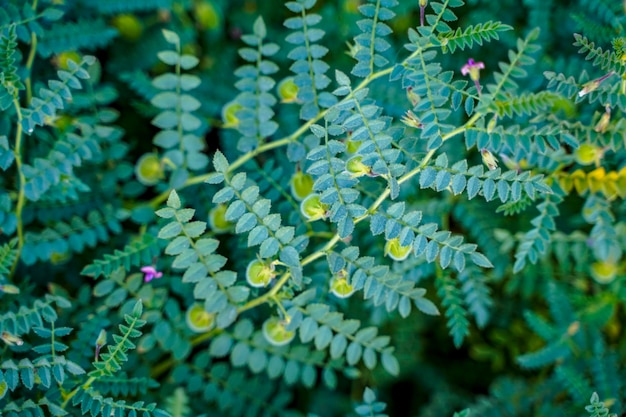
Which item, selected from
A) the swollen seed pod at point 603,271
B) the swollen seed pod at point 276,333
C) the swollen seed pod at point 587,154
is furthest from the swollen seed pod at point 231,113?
the swollen seed pod at point 603,271

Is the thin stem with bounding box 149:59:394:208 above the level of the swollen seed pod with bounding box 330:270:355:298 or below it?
above

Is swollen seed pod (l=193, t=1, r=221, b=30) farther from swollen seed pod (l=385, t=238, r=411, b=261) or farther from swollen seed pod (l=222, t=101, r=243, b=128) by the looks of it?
swollen seed pod (l=385, t=238, r=411, b=261)

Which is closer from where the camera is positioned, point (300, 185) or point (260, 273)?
point (260, 273)

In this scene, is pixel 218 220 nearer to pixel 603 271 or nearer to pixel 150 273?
pixel 150 273

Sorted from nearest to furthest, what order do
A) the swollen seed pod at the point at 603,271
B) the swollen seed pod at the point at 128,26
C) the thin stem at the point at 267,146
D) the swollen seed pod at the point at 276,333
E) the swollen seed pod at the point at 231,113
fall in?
the thin stem at the point at 267,146 < the swollen seed pod at the point at 276,333 < the swollen seed pod at the point at 231,113 < the swollen seed pod at the point at 603,271 < the swollen seed pod at the point at 128,26

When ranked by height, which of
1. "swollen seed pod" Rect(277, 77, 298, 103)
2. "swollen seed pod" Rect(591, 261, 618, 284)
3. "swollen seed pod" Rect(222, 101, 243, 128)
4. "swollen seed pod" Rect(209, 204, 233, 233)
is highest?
"swollen seed pod" Rect(277, 77, 298, 103)

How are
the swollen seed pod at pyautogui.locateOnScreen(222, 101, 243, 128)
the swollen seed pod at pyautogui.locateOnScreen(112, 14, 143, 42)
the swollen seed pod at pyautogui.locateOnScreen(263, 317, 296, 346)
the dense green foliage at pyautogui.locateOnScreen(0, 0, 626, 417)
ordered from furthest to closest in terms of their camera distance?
1. the swollen seed pod at pyautogui.locateOnScreen(112, 14, 143, 42)
2. the swollen seed pod at pyautogui.locateOnScreen(222, 101, 243, 128)
3. the swollen seed pod at pyautogui.locateOnScreen(263, 317, 296, 346)
4. the dense green foliage at pyautogui.locateOnScreen(0, 0, 626, 417)

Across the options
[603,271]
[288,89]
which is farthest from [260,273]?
[603,271]

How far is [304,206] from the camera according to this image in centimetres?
144

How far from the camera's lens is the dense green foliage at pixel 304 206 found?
1.36 metres

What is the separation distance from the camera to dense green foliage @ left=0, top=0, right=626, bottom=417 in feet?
4.45

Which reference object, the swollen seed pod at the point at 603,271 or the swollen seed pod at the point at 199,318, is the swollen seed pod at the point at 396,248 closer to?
the swollen seed pod at the point at 199,318

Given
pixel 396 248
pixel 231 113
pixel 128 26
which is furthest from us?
pixel 128 26

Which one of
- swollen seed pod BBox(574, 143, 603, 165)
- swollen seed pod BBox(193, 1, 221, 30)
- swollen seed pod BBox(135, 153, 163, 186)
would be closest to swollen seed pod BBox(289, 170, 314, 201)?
swollen seed pod BBox(135, 153, 163, 186)
